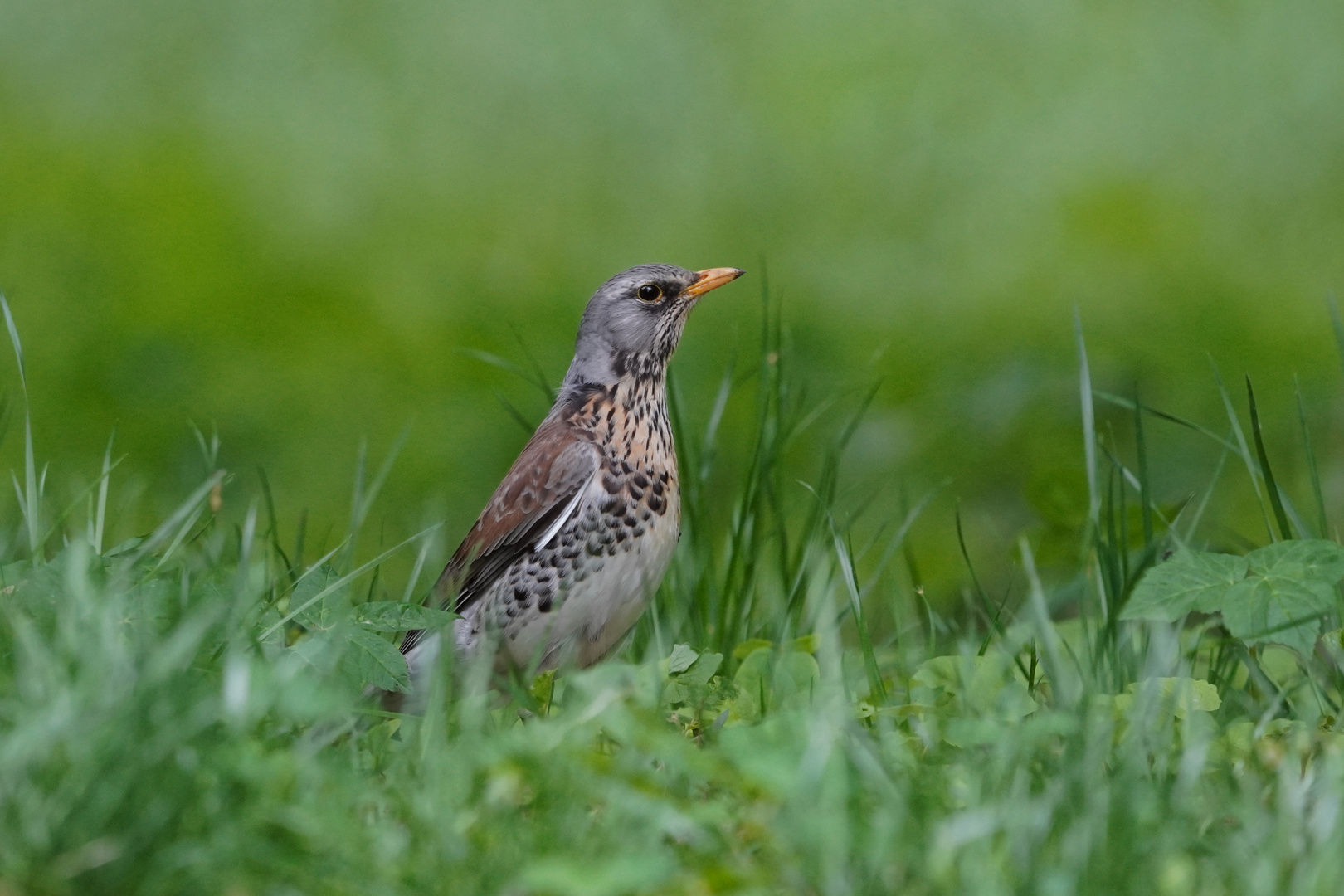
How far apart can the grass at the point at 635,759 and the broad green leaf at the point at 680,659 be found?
12mm

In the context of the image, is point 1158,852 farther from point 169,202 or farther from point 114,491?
point 169,202

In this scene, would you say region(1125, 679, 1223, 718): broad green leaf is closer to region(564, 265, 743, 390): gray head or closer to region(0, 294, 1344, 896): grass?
region(0, 294, 1344, 896): grass

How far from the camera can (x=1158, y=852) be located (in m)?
2.28

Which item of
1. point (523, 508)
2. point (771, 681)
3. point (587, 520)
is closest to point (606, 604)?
point (587, 520)

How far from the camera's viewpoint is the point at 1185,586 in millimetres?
3506

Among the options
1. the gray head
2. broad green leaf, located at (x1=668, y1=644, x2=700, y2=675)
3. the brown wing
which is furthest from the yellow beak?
broad green leaf, located at (x1=668, y1=644, x2=700, y2=675)

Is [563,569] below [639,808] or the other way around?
below

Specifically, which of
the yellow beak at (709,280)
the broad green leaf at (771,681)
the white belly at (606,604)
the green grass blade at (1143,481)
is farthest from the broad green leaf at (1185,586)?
the yellow beak at (709,280)

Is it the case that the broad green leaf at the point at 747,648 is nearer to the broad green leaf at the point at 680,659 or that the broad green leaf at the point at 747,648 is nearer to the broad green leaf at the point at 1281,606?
the broad green leaf at the point at 680,659

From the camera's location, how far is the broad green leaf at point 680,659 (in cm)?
378

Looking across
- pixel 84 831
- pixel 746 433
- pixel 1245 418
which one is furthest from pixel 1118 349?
pixel 84 831

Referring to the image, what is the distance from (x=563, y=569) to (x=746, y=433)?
8.73 feet

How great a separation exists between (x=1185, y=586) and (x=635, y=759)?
160 cm

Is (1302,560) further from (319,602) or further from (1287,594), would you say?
(319,602)
